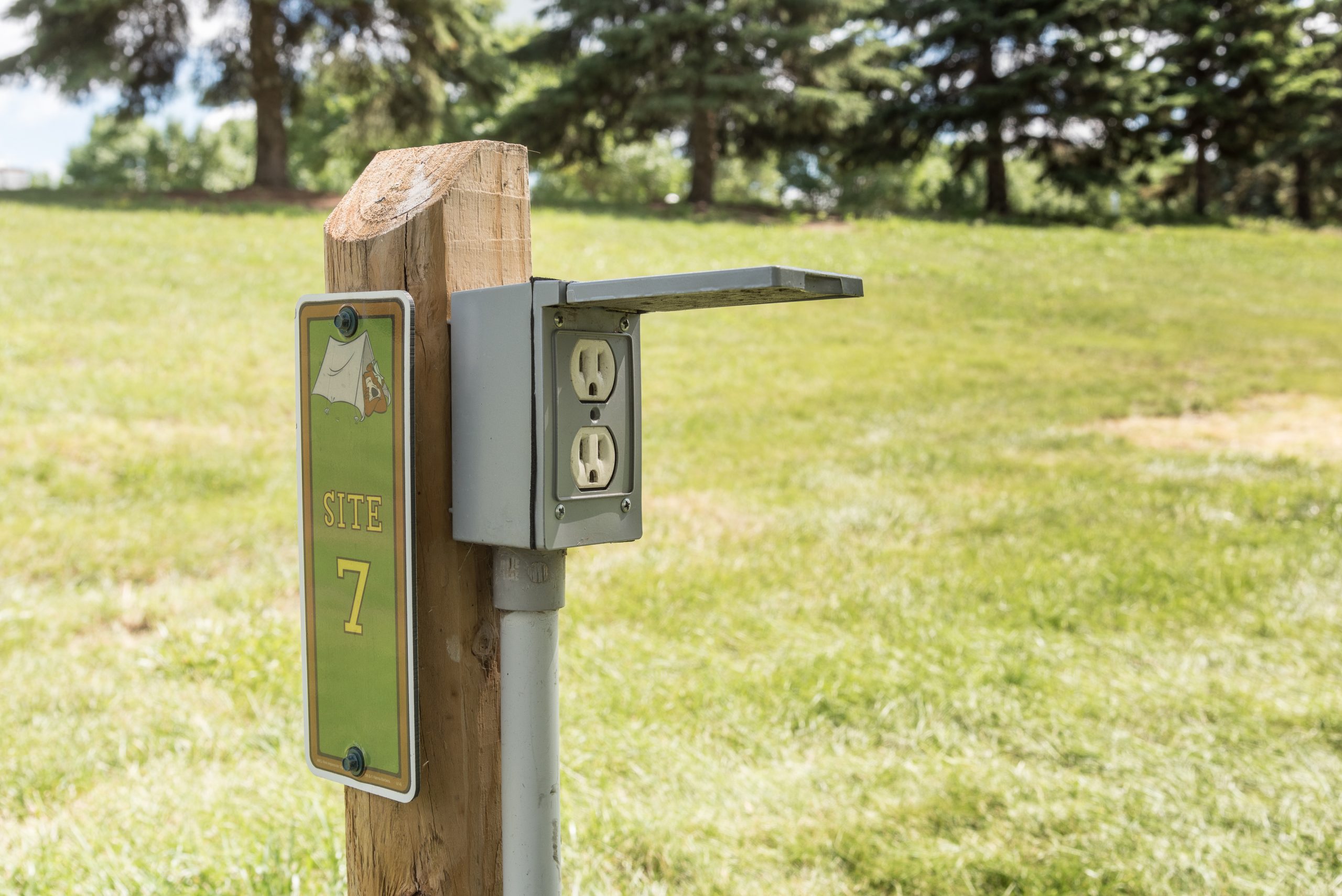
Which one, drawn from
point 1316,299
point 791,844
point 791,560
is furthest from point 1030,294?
point 791,844

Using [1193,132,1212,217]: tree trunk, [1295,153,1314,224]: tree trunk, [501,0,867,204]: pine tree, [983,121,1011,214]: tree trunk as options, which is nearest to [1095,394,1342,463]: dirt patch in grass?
[501,0,867,204]: pine tree

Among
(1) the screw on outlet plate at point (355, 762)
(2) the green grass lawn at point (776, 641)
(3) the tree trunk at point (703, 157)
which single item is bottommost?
(2) the green grass lawn at point (776, 641)

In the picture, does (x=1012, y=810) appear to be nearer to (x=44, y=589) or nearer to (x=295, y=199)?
(x=44, y=589)

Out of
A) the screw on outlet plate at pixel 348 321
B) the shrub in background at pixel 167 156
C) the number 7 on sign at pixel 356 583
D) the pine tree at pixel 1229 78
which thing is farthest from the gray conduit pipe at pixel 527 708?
the shrub in background at pixel 167 156

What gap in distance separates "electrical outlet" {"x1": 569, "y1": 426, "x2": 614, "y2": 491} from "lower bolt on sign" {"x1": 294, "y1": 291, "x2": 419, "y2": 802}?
0.20 m

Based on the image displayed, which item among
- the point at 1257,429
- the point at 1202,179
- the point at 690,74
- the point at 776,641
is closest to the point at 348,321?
the point at 776,641

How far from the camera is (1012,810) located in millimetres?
2555

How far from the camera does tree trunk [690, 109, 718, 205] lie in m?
19.4

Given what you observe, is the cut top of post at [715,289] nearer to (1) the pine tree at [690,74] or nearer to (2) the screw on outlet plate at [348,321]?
(2) the screw on outlet plate at [348,321]

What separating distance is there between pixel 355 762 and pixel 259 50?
63.8 ft

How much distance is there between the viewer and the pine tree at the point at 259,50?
55.9 feet

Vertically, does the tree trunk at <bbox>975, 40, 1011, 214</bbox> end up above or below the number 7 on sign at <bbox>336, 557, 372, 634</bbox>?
above

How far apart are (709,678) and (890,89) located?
855 inches

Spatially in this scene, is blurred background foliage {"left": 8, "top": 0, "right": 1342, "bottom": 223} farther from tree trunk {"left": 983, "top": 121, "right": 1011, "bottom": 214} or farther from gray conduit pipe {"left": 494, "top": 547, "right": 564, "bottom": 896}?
gray conduit pipe {"left": 494, "top": 547, "right": 564, "bottom": 896}
